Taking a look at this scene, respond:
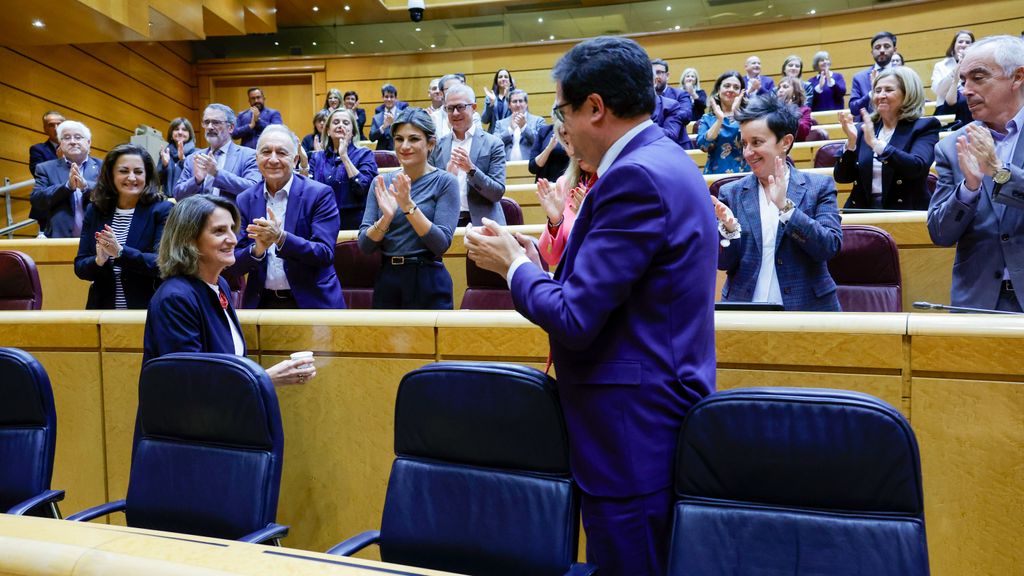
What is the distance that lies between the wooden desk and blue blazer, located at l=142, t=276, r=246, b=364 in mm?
803

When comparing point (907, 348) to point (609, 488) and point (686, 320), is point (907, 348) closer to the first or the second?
point (686, 320)

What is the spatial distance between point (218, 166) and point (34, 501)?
8.18 ft

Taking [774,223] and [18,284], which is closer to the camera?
[774,223]

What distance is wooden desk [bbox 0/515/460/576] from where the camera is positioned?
75 cm

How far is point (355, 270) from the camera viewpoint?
282 centimetres

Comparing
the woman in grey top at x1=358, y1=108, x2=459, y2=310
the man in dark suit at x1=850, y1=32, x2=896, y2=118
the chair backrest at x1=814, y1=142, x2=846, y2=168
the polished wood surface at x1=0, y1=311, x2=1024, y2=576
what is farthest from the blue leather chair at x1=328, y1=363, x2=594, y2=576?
Answer: the man in dark suit at x1=850, y1=32, x2=896, y2=118

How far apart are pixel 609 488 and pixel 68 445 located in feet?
5.35

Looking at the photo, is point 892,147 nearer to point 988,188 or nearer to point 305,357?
point 988,188

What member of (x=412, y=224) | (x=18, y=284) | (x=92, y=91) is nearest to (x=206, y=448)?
(x=412, y=224)

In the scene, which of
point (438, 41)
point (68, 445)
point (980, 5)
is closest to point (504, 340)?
point (68, 445)

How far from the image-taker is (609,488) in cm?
107

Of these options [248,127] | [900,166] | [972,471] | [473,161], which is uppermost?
[248,127]

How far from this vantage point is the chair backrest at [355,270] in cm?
280

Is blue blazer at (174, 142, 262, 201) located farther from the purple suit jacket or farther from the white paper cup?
the purple suit jacket
